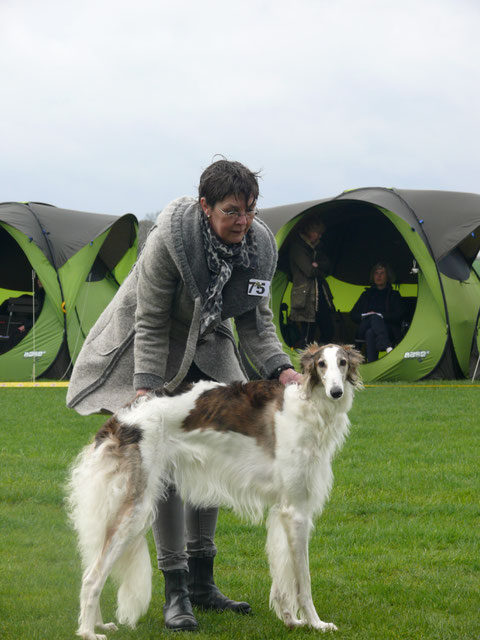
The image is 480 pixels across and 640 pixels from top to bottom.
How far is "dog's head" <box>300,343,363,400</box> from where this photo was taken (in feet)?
11.1

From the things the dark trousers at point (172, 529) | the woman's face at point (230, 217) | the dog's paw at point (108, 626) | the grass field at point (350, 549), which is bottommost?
the grass field at point (350, 549)

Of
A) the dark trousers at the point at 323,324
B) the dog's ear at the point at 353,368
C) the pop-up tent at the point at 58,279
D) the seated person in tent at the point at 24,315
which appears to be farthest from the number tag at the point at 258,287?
the seated person in tent at the point at 24,315

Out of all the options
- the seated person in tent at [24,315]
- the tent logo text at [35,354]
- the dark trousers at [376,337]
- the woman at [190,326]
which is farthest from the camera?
the seated person in tent at [24,315]

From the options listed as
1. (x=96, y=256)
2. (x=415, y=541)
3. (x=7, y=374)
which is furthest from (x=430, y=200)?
(x=415, y=541)

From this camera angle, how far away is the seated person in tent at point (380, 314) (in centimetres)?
1220

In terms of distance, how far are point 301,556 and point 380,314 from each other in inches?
358

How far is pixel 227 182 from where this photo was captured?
329 cm

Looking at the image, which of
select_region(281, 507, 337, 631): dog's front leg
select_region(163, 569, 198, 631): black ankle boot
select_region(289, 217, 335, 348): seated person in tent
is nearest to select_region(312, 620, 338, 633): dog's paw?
select_region(281, 507, 337, 631): dog's front leg

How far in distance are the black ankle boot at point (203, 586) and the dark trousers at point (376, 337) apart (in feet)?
28.4

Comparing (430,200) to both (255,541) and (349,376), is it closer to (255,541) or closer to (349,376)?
(255,541)

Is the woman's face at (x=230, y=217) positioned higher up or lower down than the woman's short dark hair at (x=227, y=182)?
lower down

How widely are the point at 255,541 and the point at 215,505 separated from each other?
113 cm

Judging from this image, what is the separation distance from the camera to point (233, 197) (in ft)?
10.8

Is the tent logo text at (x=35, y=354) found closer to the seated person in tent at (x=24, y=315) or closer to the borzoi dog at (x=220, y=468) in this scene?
the seated person in tent at (x=24, y=315)
